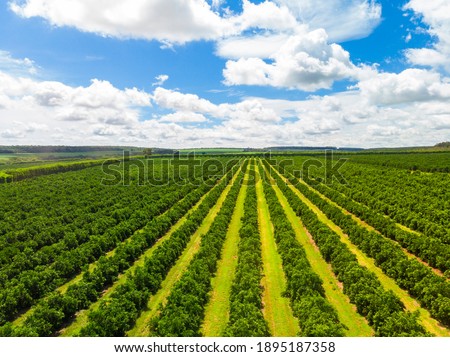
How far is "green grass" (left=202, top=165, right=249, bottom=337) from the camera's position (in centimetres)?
2597

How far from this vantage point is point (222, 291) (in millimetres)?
31609

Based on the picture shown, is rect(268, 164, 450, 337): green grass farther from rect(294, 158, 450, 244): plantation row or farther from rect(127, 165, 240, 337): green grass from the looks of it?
rect(127, 165, 240, 337): green grass

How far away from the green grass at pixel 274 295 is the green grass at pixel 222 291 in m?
3.69

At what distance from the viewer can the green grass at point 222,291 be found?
25969 millimetres

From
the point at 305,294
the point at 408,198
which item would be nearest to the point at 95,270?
the point at 305,294

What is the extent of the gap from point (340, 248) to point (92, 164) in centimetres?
18815

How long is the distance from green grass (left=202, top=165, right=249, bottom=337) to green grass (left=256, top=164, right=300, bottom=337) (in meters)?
3.69

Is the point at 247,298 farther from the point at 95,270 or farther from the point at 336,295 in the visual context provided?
the point at 95,270

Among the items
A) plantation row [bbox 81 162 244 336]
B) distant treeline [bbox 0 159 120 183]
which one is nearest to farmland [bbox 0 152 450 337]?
plantation row [bbox 81 162 244 336]

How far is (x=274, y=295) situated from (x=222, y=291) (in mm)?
5264

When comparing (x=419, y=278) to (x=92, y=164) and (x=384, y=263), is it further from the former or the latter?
(x=92, y=164)

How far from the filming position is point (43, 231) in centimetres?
4903

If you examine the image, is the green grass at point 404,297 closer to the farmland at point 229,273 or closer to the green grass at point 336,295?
the farmland at point 229,273

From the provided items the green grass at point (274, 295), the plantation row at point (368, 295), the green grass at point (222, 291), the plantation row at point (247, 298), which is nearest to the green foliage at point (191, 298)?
the green grass at point (222, 291)
